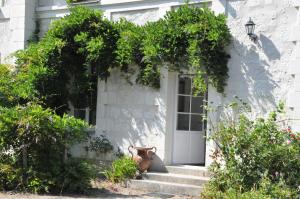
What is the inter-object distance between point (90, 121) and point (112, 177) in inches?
87.2

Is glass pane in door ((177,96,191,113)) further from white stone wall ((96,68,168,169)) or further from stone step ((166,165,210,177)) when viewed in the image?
stone step ((166,165,210,177))

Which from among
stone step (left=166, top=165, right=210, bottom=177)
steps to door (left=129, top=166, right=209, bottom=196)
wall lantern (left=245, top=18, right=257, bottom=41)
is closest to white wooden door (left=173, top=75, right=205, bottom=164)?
stone step (left=166, top=165, right=210, bottom=177)

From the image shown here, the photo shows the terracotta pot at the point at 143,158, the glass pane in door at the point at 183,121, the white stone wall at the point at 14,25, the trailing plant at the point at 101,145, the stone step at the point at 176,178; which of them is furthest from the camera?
the white stone wall at the point at 14,25

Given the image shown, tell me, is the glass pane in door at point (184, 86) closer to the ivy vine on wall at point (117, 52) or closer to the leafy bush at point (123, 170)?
the ivy vine on wall at point (117, 52)

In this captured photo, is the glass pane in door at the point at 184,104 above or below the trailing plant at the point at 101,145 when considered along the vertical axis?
above

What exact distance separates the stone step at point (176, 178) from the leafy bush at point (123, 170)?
304 mm

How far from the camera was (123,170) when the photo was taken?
10.2 m

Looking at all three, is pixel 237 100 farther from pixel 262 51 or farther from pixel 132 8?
pixel 132 8

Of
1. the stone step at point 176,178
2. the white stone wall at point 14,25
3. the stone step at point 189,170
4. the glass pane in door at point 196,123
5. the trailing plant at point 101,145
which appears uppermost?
the white stone wall at point 14,25

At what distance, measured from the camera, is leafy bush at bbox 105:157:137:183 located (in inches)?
400

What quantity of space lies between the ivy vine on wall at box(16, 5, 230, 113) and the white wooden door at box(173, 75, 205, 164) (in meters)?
0.63

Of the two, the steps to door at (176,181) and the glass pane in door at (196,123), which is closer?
the steps to door at (176,181)

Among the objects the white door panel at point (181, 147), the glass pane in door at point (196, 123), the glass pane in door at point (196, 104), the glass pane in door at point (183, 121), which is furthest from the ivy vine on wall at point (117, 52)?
the white door panel at point (181, 147)

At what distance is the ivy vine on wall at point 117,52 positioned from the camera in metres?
9.80
